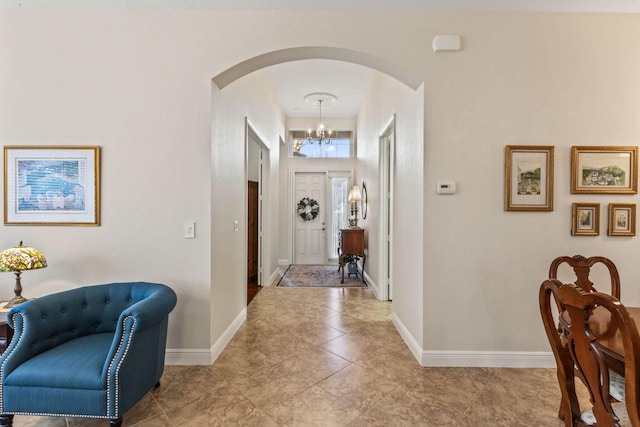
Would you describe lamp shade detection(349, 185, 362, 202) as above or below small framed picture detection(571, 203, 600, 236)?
above

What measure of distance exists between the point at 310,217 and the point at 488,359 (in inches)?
210

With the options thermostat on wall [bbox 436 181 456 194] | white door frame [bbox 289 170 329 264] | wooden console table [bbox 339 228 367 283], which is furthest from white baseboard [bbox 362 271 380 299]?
thermostat on wall [bbox 436 181 456 194]

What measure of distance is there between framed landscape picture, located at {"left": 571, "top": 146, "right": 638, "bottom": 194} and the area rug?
11.3 feet

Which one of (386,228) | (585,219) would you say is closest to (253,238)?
(386,228)

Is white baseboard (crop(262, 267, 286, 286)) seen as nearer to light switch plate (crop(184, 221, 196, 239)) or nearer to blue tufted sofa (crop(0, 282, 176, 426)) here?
light switch plate (crop(184, 221, 196, 239))

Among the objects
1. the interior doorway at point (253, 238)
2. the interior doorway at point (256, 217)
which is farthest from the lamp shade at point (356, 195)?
the interior doorway at point (253, 238)

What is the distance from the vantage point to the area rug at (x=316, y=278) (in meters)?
5.45

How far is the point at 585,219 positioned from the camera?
2666mm

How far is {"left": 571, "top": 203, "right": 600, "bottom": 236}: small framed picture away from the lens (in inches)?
105

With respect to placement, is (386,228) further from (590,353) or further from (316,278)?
(590,353)

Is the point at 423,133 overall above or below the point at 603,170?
above

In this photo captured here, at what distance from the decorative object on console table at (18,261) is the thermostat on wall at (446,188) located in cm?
314

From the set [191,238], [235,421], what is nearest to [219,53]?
[191,238]

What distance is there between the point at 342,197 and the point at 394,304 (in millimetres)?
4290
